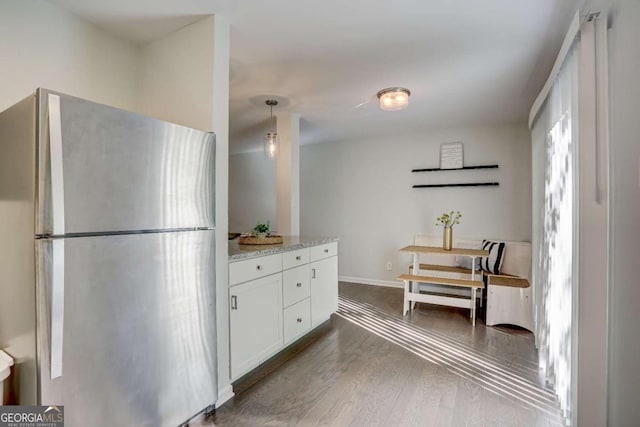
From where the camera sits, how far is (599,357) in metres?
1.36

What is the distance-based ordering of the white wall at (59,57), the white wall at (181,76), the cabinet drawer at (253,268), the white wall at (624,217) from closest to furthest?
the white wall at (624,217)
the white wall at (59,57)
the white wall at (181,76)
the cabinet drawer at (253,268)

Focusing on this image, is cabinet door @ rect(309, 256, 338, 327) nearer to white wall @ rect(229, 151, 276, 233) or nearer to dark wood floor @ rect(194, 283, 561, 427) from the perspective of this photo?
dark wood floor @ rect(194, 283, 561, 427)

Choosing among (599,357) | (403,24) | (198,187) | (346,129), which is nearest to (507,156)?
(346,129)

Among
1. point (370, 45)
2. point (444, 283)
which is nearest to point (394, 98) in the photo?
point (370, 45)

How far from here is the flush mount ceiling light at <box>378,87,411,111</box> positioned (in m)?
2.63

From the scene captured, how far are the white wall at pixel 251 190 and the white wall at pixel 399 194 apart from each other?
82 centimetres

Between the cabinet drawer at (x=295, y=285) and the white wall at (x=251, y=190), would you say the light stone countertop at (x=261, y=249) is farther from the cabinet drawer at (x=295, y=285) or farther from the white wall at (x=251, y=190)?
the white wall at (x=251, y=190)

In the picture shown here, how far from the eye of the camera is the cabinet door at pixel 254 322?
1.90 metres

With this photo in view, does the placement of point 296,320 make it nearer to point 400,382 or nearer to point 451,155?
point 400,382

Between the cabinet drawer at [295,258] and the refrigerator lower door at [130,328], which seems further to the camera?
the cabinet drawer at [295,258]

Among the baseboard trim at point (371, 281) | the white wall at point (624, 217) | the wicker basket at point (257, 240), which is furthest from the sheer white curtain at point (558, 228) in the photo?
the baseboard trim at point (371, 281)

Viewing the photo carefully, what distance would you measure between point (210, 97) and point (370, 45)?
1100mm

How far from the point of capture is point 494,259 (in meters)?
3.51

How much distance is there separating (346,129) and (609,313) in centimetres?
336
